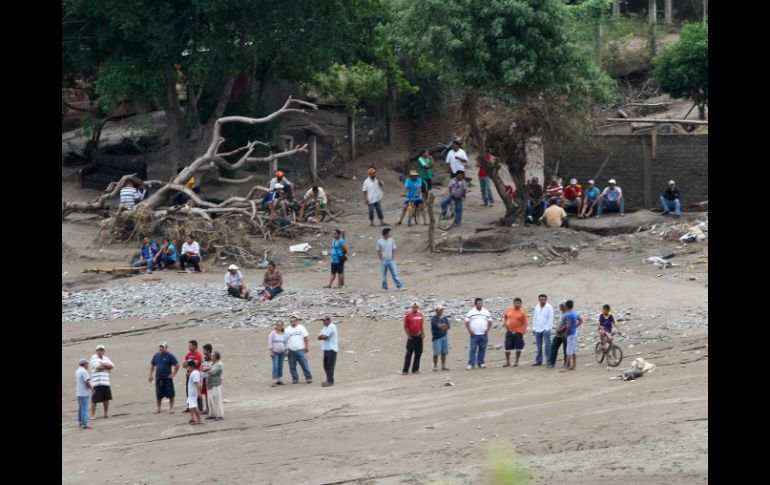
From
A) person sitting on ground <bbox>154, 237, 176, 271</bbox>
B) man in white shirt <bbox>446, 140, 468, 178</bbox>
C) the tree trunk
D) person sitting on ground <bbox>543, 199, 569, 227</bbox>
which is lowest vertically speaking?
person sitting on ground <bbox>154, 237, 176, 271</bbox>

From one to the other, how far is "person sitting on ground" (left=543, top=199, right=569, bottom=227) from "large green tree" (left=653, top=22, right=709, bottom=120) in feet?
26.2

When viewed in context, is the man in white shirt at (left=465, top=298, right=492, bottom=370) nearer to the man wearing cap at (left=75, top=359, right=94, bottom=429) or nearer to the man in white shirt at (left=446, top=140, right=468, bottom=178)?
the man wearing cap at (left=75, top=359, right=94, bottom=429)

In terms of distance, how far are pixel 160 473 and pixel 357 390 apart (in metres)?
4.90

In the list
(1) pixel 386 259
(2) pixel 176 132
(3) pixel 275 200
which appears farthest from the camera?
(2) pixel 176 132

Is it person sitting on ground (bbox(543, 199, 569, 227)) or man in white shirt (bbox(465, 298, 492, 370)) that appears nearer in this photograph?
man in white shirt (bbox(465, 298, 492, 370))

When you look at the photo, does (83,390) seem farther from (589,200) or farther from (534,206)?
(589,200)

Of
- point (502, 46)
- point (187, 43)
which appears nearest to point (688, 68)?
point (502, 46)

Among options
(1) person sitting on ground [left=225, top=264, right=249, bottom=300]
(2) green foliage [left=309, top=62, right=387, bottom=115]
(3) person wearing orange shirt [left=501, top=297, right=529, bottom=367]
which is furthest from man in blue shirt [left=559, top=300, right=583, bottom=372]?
(2) green foliage [left=309, top=62, right=387, bottom=115]

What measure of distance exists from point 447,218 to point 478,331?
12.1 m

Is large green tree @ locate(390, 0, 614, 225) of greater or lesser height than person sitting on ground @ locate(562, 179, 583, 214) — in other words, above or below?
above

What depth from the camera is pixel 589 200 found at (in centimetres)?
3152

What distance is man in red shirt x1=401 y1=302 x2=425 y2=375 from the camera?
20.1 meters

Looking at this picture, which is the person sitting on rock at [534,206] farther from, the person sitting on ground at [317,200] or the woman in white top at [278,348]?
the woman in white top at [278,348]
